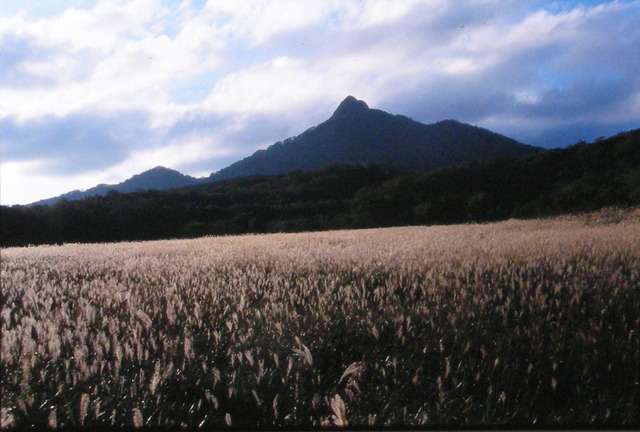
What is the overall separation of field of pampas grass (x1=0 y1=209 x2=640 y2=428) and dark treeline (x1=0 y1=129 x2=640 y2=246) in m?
1.97

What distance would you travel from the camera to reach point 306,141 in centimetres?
756

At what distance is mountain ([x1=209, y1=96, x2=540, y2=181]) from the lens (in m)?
5.55

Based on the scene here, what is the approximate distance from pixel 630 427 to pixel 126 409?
6.69 ft

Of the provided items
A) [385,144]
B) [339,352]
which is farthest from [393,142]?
[339,352]

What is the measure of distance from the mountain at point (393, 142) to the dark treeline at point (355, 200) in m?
1.83

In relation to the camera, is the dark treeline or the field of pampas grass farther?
the dark treeline

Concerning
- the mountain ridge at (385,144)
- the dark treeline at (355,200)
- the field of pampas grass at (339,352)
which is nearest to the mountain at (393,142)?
the mountain ridge at (385,144)

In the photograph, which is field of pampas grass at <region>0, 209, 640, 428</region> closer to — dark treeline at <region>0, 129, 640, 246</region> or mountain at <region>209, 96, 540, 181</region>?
dark treeline at <region>0, 129, 640, 246</region>

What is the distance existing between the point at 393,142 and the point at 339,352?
17.5 ft

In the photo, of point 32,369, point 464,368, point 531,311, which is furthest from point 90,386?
point 531,311

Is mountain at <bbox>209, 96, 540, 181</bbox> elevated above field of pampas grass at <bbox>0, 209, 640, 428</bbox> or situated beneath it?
elevated above

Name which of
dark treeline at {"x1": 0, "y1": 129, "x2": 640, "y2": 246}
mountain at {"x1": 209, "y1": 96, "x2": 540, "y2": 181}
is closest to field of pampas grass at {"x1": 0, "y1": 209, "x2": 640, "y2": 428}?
dark treeline at {"x1": 0, "y1": 129, "x2": 640, "y2": 246}

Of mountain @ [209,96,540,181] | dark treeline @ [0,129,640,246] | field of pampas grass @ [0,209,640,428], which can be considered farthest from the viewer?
dark treeline @ [0,129,640,246]

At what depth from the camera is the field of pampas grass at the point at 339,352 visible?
5.39 ft
